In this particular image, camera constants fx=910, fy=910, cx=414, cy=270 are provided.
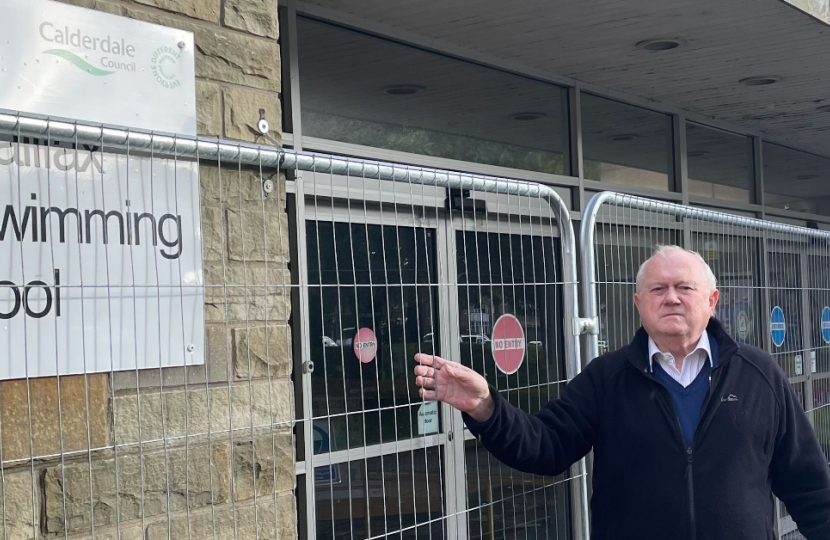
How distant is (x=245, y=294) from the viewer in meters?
2.56

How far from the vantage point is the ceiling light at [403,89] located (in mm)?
5614

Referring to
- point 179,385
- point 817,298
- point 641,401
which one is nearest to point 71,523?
point 179,385

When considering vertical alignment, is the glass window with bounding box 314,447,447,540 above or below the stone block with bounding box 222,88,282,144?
below

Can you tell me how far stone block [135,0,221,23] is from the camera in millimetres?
2744

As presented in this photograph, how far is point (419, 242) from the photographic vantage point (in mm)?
5152

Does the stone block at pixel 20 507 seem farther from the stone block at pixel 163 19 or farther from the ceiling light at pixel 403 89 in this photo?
the ceiling light at pixel 403 89

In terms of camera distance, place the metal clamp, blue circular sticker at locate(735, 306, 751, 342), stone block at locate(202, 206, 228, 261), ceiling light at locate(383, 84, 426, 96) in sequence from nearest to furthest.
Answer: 1. stone block at locate(202, 206, 228, 261)
2. the metal clamp
3. blue circular sticker at locate(735, 306, 751, 342)
4. ceiling light at locate(383, 84, 426, 96)

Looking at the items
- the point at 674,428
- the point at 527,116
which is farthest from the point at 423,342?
the point at 527,116

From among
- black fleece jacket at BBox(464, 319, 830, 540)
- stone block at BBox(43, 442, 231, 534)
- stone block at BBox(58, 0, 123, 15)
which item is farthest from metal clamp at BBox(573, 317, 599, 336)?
stone block at BBox(58, 0, 123, 15)

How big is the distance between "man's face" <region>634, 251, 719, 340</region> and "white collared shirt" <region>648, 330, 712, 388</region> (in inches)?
1.7

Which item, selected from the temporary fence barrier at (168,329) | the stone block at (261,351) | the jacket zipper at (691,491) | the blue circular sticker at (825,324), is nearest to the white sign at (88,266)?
the temporary fence barrier at (168,329)

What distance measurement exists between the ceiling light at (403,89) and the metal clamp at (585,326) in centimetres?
272

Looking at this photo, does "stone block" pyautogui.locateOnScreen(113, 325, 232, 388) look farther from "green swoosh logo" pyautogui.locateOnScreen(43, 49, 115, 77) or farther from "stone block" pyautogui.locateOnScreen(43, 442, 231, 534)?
"green swoosh logo" pyautogui.locateOnScreen(43, 49, 115, 77)

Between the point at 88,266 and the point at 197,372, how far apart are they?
50cm
